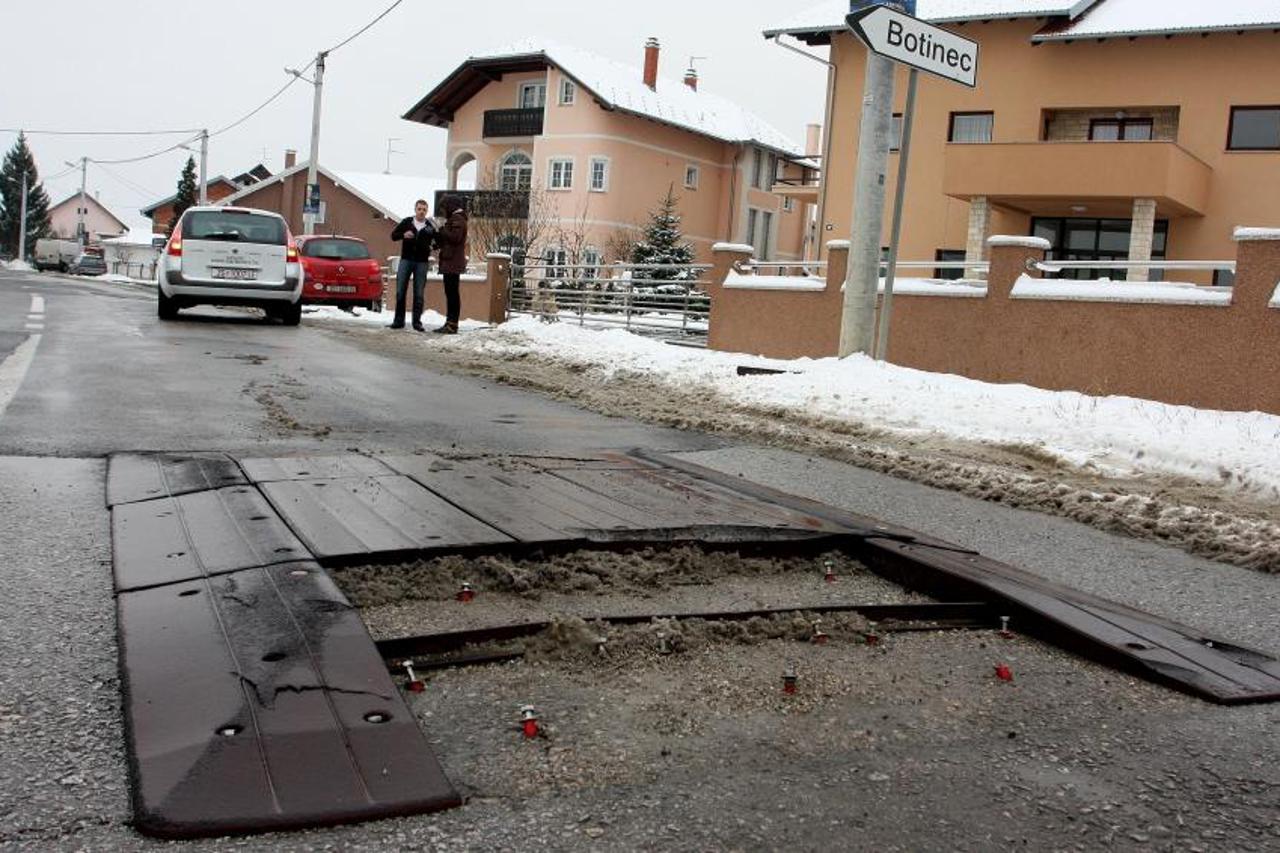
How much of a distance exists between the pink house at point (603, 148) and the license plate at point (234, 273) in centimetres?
2602

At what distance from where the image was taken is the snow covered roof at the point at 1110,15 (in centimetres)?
2383

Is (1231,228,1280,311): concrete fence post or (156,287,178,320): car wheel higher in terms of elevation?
A: (1231,228,1280,311): concrete fence post

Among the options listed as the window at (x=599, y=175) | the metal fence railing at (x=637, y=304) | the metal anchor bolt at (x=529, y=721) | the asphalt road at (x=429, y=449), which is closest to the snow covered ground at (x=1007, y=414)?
the asphalt road at (x=429, y=449)

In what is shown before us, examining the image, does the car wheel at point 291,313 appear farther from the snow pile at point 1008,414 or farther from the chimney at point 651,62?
the chimney at point 651,62

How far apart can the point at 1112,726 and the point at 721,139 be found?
5050 cm

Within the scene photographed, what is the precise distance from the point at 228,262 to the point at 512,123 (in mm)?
34836

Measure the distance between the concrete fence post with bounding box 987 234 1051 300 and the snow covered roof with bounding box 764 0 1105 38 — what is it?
12.7m

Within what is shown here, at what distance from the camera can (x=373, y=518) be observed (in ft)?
14.2

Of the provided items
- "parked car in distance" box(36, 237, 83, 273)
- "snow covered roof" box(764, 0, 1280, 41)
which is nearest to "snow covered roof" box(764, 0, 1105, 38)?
"snow covered roof" box(764, 0, 1280, 41)

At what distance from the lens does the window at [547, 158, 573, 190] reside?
47.8 metres

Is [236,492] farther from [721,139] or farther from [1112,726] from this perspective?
[721,139]

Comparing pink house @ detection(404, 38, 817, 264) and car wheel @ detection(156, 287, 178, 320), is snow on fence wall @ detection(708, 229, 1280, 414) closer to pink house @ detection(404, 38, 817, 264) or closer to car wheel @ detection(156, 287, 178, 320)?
car wheel @ detection(156, 287, 178, 320)

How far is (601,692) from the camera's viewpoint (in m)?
A: 2.97

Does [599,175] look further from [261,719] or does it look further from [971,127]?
[261,719]
